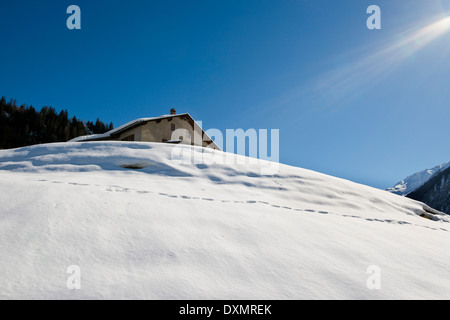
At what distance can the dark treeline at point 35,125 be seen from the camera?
3908cm

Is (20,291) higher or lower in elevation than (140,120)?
lower

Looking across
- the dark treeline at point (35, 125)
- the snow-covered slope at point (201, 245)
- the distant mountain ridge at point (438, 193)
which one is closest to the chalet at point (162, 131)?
the snow-covered slope at point (201, 245)

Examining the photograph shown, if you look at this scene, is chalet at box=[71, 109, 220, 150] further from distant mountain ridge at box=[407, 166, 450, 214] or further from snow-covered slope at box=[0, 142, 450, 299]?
distant mountain ridge at box=[407, 166, 450, 214]

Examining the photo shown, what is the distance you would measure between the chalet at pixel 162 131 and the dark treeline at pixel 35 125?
1100 inches

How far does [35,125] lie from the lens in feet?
138

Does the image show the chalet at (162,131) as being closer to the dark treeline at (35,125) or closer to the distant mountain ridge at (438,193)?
the dark treeline at (35,125)

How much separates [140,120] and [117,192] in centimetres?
1547

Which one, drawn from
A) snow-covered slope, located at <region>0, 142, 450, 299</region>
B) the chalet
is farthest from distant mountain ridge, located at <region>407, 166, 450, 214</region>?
snow-covered slope, located at <region>0, 142, 450, 299</region>

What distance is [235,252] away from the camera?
6.72ft

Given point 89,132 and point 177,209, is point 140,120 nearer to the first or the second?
point 177,209

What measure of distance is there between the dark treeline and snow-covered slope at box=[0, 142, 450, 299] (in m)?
47.4

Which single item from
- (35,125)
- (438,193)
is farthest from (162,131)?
(438,193)

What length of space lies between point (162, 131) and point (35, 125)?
38.7 m
